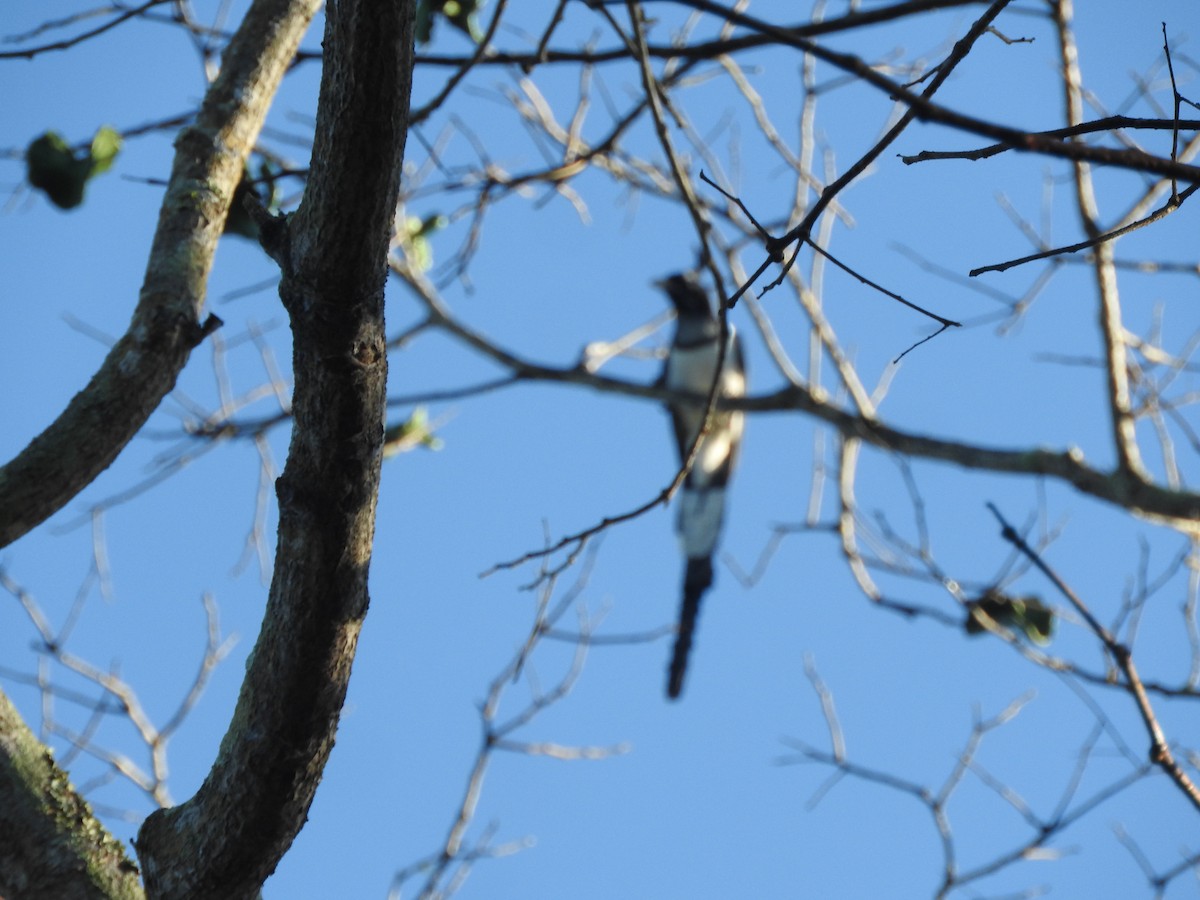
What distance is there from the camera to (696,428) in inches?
243

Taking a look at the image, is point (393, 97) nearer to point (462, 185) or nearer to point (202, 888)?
point (202, 888)

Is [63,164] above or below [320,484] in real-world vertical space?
above

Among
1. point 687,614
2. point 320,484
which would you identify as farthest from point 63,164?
point 687,614

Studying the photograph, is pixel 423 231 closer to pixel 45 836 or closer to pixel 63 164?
pixel 63 164

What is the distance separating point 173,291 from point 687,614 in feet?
15.0

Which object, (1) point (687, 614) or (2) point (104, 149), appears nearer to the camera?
(2) point (104, 149)

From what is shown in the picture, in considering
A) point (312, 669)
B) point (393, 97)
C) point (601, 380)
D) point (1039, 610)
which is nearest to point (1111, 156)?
point (393, 97)

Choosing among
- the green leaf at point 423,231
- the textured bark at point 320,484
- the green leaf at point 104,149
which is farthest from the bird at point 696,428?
the textured bark at point 320,484

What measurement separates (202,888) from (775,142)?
340 centimetres

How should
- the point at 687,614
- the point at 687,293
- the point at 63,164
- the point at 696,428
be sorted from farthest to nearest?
the point at 687,293 < the point at 696,428 < the point at 687,614 < the point at 63,164

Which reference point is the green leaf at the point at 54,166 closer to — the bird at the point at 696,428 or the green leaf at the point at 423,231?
the green leaf at the point at 423,231

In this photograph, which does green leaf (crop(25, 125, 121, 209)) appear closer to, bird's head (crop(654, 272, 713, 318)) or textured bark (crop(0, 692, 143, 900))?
textured bark (crop(0, 692, 143, 900))

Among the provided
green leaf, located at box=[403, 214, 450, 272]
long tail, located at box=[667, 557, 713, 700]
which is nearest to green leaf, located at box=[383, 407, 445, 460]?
green leaf, located at box=[403, 214, 450, 272]

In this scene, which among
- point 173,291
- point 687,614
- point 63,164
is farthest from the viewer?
point 687,614
